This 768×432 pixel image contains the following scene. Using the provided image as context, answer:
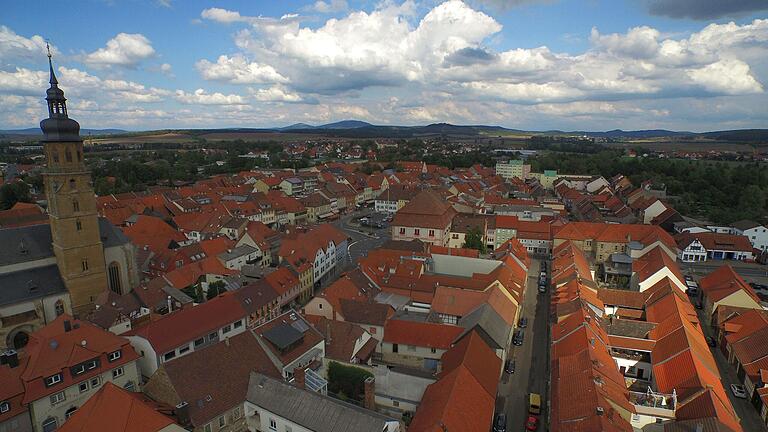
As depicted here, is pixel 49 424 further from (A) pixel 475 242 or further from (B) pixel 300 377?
(A) pixel 475 242

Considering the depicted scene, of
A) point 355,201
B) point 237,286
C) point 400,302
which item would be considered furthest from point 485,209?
point 237,286

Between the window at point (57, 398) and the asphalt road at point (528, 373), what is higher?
the window at point (57, 398)

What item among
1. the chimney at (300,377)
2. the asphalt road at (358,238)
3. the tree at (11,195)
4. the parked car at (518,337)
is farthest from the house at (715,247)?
the tree at (11,195)

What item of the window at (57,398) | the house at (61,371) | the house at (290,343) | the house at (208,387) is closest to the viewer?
the house at (208,387)

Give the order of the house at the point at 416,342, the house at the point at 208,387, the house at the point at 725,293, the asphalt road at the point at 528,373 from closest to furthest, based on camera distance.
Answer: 1. the house at the point at 208,387
2. the asphalt road at the point at 528,373
3. the house at the point at 416,342
4. the house at the point at 725,293

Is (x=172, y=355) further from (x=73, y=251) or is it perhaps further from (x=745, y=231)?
(x=745, y=231)

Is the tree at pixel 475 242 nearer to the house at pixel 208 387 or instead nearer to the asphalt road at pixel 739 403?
the asphalt road at pixel 739 403
